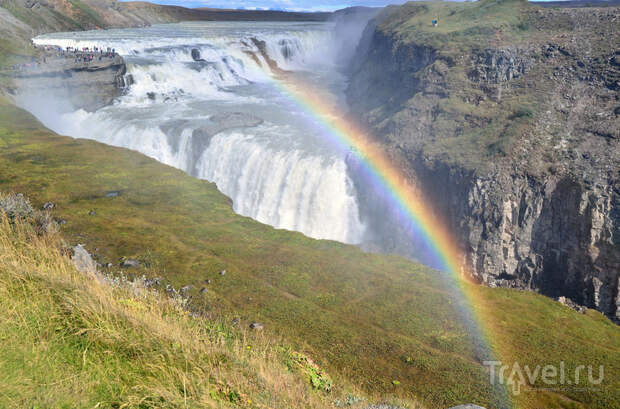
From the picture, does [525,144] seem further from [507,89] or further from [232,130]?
[232,130]

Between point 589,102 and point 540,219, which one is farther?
point 589,102

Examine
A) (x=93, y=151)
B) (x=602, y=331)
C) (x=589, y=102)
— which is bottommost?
(x=602, y=331)

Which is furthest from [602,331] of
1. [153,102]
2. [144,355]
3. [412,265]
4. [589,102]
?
[153,102]

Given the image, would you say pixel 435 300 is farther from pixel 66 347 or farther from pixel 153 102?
pixel 153 102

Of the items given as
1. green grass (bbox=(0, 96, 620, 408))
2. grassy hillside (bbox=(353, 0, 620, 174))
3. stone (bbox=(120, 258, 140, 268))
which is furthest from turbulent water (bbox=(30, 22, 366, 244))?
stone (bbox=(120, 258, 140, 268))

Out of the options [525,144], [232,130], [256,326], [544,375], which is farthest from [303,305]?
[232,130]

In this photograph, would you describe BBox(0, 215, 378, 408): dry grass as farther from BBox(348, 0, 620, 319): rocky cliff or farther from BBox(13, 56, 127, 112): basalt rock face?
BBox(13, 56, 127, 112): basalt rock face

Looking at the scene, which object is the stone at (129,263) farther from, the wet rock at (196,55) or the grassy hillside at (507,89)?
the wet rock at (196,55)
